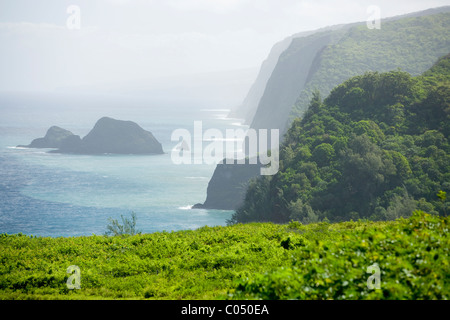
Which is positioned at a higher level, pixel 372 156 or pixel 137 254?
pixel 372 156

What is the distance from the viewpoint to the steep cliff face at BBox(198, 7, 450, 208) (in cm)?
12606

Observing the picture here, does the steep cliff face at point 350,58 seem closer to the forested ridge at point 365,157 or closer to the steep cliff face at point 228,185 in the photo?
the steep cliff face at point 228,185

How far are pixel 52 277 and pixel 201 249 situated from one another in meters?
4.12

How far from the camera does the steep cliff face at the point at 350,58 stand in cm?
12606

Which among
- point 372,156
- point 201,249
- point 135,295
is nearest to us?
point 135,295

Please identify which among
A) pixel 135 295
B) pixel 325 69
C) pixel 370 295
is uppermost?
pixel 325 69

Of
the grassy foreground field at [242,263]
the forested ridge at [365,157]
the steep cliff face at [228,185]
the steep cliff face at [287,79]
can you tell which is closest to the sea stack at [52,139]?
the steep cliff face at [287,79]

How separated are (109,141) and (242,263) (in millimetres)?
155703

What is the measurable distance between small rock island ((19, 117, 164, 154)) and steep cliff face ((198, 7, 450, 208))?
3976 cm

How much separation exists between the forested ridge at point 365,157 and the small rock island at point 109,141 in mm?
103698

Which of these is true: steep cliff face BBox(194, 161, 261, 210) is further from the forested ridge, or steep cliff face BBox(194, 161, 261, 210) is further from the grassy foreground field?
the grassy foreground field
